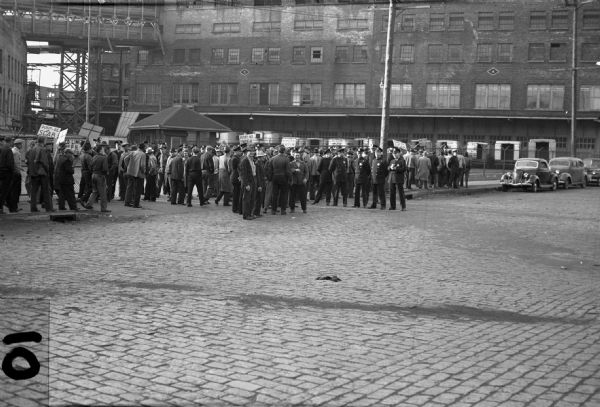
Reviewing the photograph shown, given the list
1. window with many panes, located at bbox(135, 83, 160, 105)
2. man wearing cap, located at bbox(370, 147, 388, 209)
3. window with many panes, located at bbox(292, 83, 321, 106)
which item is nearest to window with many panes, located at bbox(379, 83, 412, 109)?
window with many panes, located at bbox(292, 83, 321, 106)

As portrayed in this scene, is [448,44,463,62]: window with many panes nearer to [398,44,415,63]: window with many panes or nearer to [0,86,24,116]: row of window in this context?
[398,44,415,63]: window with many panes

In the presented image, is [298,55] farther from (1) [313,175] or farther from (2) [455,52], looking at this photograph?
(1) [313,175]

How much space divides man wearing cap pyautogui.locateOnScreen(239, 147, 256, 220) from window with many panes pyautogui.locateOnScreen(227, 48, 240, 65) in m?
51.1

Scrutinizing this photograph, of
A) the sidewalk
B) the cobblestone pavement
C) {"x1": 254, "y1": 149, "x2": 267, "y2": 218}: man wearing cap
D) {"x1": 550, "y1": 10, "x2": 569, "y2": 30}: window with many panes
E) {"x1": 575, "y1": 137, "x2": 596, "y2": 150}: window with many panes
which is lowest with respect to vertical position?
the cobblestone pavement

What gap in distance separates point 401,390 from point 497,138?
205 ft

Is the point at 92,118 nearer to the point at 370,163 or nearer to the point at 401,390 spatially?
the point at 370,163

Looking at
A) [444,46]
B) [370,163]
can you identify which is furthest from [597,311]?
[444,46]

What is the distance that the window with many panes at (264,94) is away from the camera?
69.4m

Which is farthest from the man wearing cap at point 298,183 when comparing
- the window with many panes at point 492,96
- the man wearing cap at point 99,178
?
the window with many panes at point 492,96

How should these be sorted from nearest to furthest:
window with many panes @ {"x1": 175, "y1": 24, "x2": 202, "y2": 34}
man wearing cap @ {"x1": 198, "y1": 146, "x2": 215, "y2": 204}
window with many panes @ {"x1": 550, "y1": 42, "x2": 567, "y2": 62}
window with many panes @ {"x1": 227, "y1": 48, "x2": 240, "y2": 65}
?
man wearing cap @ {"x1": 198, "y1": 146, "x2": 215, "y2": 204}, window with many panes @ {"x1": 550, "y1": 42, "x2": 567, "y2": 62}, window with many panes @ {"x1": 227, "y1": 48, "x2": 240, "y2": 65}, window with many panes @ {"x1": 175, "y1": 24, "x2": 202, "y2": 34}

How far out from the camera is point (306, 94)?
6869 centimetres

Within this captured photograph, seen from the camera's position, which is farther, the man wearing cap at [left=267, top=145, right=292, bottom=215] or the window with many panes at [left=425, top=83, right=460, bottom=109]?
the window with many panes at [left=425, top=83, right=460, bottom=109]

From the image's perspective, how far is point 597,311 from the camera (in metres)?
9.09

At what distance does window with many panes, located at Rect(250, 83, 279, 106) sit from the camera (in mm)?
69438
